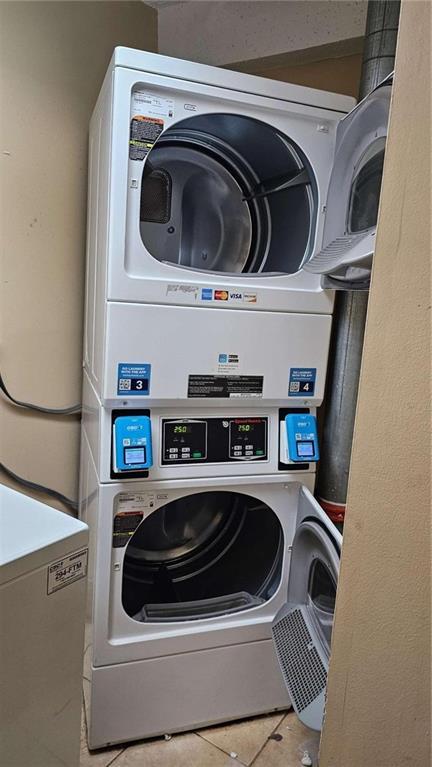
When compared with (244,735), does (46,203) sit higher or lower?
higher

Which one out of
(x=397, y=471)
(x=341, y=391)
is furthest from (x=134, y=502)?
(x=397, y=471)

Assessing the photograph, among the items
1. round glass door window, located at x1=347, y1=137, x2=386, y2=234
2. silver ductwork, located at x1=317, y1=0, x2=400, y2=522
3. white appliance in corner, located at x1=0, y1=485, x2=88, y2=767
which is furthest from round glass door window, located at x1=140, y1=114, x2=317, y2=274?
white appliance in corner, located at x1=0, y1=485, x2=88, y2=767

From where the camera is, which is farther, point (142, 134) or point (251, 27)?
point (251, 27)

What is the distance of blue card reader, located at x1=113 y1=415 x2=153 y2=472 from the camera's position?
54.6 inches

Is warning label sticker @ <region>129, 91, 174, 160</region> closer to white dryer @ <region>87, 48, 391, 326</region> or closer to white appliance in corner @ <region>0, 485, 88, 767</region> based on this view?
white dryer @ <region>87, 48, 391, 326</region>

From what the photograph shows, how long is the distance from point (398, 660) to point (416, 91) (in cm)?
71

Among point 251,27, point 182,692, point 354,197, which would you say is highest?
point 251,27

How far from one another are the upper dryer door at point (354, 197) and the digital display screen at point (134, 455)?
684 millimetres

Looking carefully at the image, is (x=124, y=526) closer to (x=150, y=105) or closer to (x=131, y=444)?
(x=131, y=444)

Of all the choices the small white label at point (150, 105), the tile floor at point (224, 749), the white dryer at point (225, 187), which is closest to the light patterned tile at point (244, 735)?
the tile floor at point (224, 749)

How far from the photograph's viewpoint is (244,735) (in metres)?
1.67

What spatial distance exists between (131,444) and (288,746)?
1.10 m

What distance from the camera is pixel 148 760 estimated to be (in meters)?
1.55

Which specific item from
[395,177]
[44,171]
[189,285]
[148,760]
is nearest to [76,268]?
[44,171]
